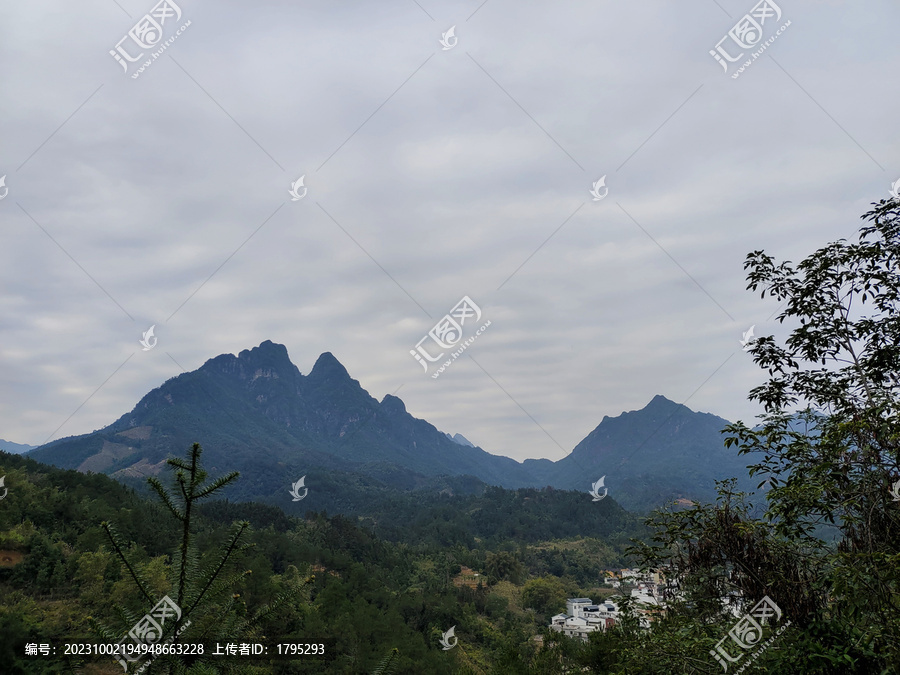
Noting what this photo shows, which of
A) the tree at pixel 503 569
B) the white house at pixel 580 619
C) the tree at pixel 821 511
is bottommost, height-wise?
the white house at pixel 580 619

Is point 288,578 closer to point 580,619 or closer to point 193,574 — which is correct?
point 580,619

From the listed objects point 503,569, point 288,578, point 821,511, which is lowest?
point 821,511

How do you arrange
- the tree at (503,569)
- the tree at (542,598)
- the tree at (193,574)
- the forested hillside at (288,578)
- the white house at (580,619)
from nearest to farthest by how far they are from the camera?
the tree at (193,574) → the forested hillside at (288,578) → the white house at (580,619) → the tree at (542,598) → the tree at (503,569)

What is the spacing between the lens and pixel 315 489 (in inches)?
5295

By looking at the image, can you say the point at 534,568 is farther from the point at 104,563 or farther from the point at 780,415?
the point at 780,415

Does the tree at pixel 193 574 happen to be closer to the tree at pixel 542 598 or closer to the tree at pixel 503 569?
the tree at pixel 542 598

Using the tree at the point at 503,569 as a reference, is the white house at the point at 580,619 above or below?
below

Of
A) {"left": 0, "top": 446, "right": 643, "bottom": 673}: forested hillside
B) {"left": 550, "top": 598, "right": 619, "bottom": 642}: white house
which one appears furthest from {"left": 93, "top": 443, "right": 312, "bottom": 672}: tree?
{"left": 550, "top": 598, "right": 619, "bottom": 642}: white house

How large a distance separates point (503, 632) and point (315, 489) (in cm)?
10441

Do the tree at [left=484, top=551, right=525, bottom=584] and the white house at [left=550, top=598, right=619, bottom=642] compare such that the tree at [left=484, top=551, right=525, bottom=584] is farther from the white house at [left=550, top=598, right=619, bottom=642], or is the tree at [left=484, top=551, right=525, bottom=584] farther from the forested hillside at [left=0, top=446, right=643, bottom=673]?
the white house at [left=550, top=598, right=619, bottom=642]

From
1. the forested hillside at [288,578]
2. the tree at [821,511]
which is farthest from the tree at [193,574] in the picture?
the tree at [821,511]

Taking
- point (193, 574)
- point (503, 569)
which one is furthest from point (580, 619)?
point (193, 574)

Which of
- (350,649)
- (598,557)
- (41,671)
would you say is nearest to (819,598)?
(41,671)

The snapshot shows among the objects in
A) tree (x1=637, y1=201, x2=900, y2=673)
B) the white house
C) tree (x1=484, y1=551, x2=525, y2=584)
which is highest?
tree (x1=484, y1=551, x2=525, y2=584)
